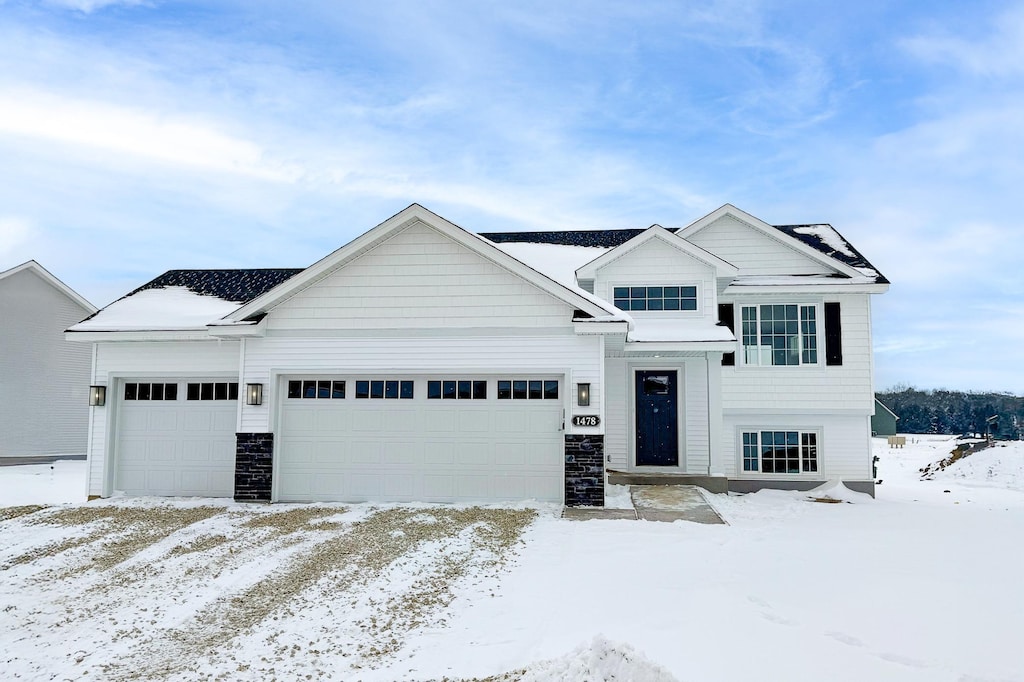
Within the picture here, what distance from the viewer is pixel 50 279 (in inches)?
917

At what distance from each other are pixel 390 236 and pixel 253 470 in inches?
185

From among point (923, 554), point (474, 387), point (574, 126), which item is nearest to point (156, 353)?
point (474, 387)

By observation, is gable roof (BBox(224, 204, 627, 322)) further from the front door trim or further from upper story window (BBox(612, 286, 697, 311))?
the front door trim

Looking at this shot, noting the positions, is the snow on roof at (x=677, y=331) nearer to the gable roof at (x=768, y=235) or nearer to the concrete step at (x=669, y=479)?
the gable roof at (x=768, y=235)

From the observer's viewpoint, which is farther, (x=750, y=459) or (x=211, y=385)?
(x=750, y=459)

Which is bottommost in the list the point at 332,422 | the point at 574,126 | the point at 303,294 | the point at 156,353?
the point at 332,422

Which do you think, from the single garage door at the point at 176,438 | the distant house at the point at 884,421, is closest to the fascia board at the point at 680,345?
the single garage door at the point at 176,438

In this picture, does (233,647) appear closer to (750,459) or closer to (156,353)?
(156,353)

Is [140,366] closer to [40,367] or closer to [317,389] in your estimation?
[317,389]

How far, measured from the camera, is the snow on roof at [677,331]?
13.2m

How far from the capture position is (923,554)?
8.79 metres

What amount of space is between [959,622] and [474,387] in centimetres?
767

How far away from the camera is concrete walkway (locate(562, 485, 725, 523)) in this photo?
10312mm

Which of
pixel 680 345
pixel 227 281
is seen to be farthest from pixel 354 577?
pixel 227 281
